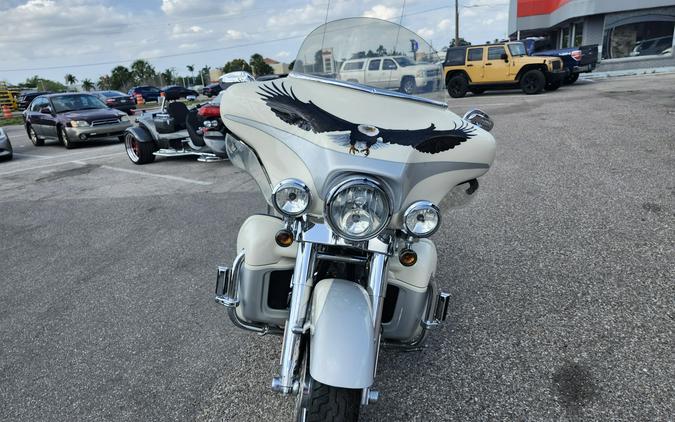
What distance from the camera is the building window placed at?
25156 millimetres

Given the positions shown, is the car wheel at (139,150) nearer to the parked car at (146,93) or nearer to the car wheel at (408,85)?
the car wheel at (408,85)

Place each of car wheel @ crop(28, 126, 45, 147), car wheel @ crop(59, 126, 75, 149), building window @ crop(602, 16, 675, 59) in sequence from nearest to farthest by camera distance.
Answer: car wheel @ crop(59, 126, 75, 149)
car wheel @ crop(28, 126, 45, 147)
building window @ crop(602, 16, 675, 59)

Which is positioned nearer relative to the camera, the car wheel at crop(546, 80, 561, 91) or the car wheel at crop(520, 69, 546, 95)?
the car wheel at crop(520, 69, 546, 95)

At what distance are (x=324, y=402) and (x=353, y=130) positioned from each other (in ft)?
3.72

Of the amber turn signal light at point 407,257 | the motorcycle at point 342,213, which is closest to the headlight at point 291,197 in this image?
the motorcycle at point 342,213

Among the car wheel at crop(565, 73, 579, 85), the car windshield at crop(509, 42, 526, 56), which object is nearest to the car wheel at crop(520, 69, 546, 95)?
the car windshield at crop(509, 42, 526, 56)

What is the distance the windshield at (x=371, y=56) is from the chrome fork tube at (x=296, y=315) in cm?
107

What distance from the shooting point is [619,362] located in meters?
2.68

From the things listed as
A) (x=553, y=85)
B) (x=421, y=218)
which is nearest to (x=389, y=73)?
(x=421, y=218)

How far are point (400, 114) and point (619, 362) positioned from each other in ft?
6.54

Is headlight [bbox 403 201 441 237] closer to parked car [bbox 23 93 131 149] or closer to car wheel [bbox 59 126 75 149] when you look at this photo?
parked car [bbox 23 93 131 149]

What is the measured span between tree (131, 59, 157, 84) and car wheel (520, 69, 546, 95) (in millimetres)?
65128

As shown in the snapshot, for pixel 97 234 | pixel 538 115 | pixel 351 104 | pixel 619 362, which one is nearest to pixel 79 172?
pixel 97 234

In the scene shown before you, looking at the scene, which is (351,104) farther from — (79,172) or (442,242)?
(79,172)
